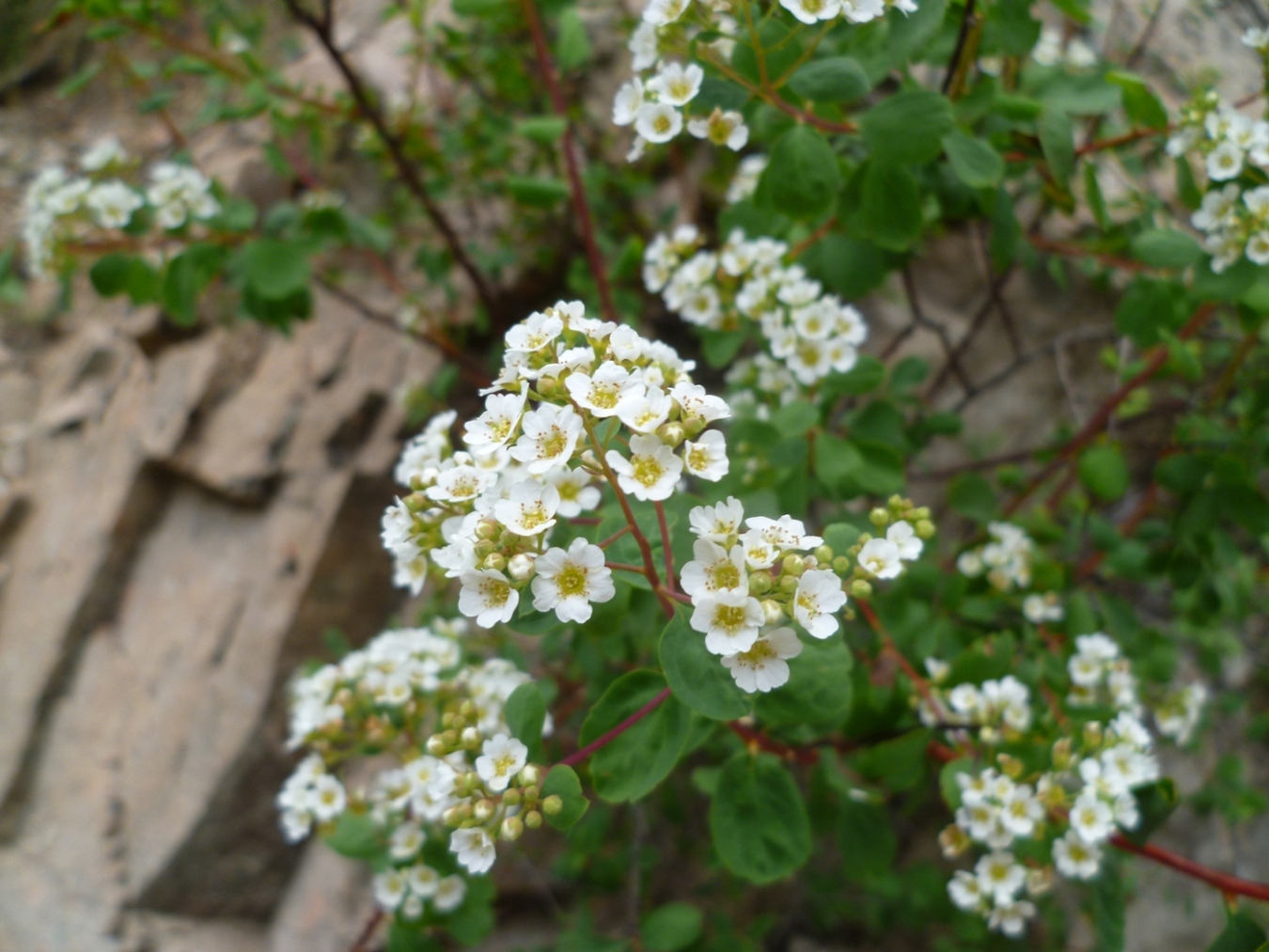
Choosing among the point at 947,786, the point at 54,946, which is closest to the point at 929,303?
the point at 947,786

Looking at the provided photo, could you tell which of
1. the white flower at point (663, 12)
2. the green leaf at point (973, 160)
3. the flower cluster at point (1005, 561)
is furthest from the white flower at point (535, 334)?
the flower cluster at point (1005, 561)

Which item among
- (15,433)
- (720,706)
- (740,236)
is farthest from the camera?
(15,433)

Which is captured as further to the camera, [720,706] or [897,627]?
[897,627]

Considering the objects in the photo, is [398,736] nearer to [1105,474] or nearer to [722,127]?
[722,127]

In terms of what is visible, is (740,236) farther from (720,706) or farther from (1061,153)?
(720,706)

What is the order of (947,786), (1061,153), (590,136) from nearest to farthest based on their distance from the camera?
(947,786)
(1061,153)
(590,136)

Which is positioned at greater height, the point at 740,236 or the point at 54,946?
the point at 740,236
